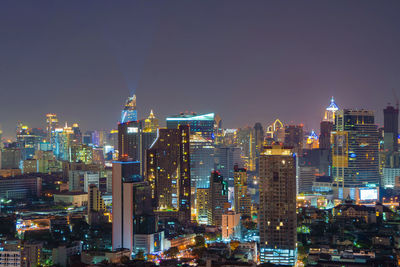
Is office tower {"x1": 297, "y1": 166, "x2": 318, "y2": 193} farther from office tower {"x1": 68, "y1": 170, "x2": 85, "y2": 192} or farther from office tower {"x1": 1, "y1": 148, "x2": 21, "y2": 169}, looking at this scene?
office tower {"x1": 1, "y1": 148, "x2": 21, "y2": 169}

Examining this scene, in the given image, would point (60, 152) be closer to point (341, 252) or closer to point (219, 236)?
point (219, 236)

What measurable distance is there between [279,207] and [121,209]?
542cm

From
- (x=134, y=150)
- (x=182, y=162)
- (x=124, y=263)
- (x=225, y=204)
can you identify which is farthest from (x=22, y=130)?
(x=124, y=263)

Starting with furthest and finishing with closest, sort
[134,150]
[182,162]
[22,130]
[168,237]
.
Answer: [22,130] → [134,150] → [182,162] → [168,237]

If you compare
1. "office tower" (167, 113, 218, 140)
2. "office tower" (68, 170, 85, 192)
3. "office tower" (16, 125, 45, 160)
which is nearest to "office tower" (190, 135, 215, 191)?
"office tower" (167, 113, 218, 140)

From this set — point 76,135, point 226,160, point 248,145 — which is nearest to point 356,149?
point 226,160

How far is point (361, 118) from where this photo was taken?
38.4m

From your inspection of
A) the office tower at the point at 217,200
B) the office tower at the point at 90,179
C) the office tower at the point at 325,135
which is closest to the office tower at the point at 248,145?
the office tower at the point at 325,135

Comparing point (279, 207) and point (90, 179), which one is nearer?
point (279, 207)

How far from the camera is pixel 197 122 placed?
41344 mm

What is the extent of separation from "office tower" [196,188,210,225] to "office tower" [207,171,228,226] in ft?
1.35

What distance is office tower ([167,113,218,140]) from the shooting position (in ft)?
131

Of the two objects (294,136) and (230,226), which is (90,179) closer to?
(230,226)

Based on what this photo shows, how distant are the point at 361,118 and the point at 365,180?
11.4 ft
